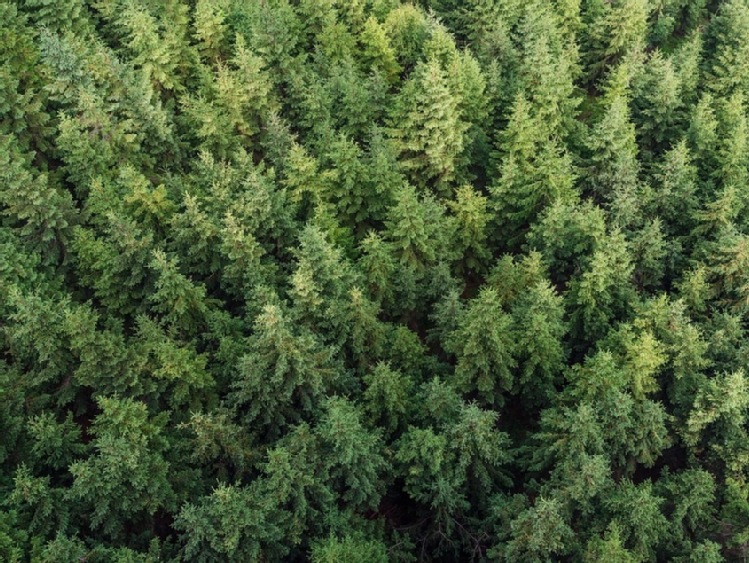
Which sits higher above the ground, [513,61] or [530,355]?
[513,61]

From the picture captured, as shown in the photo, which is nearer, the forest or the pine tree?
the forest

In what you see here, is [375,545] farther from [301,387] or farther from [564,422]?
[564,422]

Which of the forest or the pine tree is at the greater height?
the pine tree

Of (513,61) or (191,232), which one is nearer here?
(191,232)

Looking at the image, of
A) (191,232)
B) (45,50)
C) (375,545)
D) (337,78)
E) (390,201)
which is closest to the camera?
(375,545)

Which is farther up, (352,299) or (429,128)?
(429,128)

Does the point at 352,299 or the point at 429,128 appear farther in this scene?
the point at 429,128

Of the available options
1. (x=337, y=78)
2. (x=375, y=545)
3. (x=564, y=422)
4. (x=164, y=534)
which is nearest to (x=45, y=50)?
(x=337, y=78)

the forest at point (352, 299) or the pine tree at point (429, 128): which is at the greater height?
the pine tree at point (429, 128)
